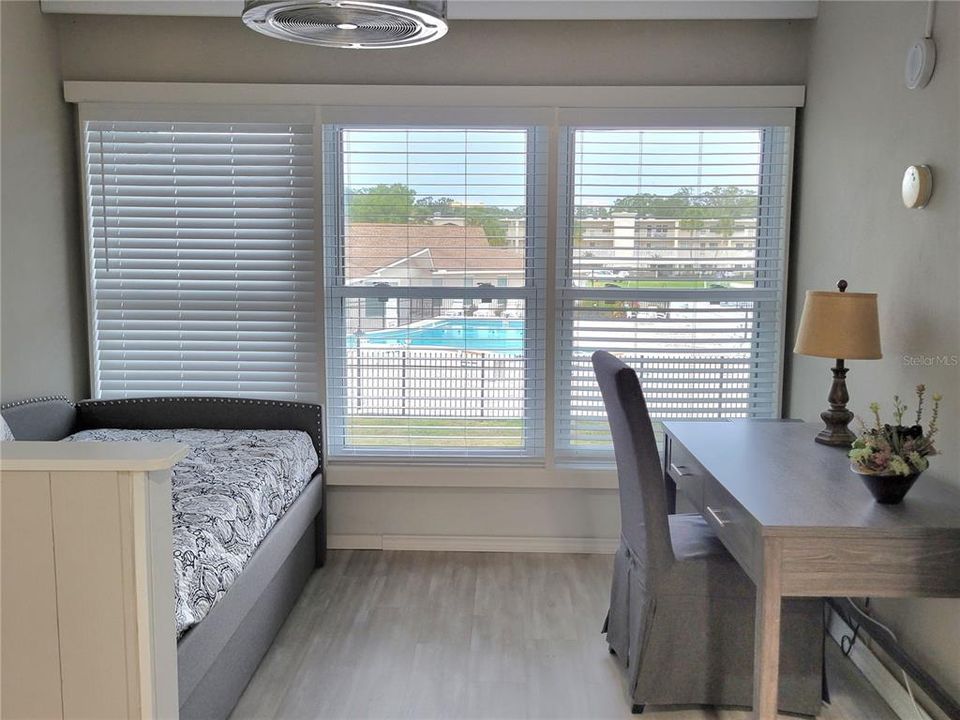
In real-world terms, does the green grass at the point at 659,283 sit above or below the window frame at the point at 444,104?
below

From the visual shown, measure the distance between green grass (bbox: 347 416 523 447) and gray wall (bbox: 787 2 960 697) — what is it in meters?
1.30

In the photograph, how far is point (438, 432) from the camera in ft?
12.4

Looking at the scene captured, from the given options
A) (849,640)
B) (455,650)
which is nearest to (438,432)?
(455,650)

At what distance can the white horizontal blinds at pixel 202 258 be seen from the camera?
3635 mm

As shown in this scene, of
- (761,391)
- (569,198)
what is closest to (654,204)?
(569,198)

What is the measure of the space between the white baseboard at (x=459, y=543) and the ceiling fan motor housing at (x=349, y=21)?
2.40 meters

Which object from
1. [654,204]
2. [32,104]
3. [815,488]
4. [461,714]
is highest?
[32,104]

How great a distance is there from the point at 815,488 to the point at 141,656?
5.44 ft

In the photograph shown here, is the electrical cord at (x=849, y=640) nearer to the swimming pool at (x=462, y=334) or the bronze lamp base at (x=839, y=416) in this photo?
the bronze lamp base at (x=839, y=416)

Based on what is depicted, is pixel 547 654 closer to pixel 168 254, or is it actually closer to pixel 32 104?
pixel 168 254

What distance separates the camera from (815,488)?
213 centimetres

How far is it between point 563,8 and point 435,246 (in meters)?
1.14

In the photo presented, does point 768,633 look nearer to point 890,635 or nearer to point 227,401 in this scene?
point 890,635

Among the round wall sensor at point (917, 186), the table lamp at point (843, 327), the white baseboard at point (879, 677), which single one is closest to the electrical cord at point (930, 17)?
the round wall sensor at point (917, 186)
